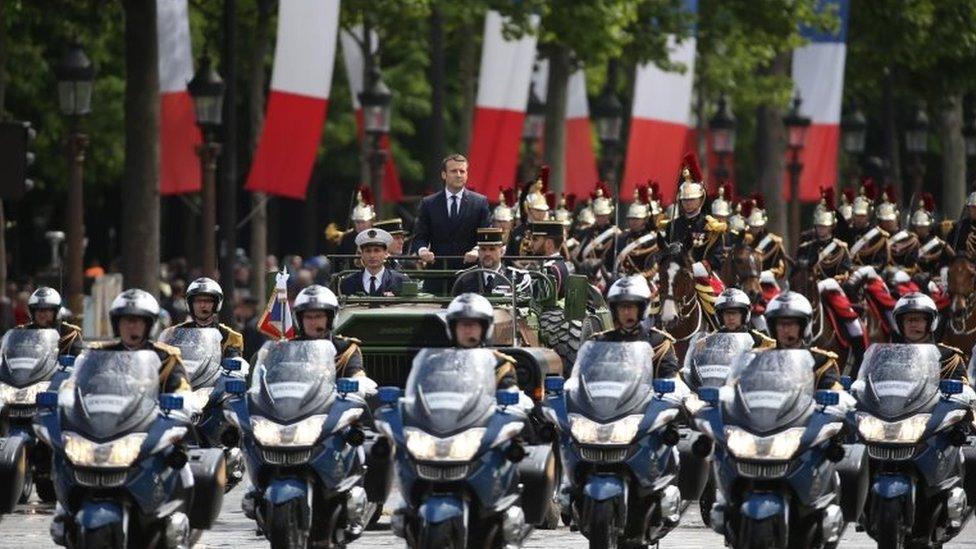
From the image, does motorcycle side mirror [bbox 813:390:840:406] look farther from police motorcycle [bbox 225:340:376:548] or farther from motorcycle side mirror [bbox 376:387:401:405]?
police motorcycle [bbox 225:340:376:548]

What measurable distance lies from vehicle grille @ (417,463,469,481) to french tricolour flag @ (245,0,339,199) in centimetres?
1853

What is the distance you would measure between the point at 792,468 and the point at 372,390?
252 cm

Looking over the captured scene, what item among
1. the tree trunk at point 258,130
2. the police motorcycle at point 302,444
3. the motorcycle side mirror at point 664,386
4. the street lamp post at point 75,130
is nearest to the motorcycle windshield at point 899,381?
the motorcycle side mirror at point 664,386

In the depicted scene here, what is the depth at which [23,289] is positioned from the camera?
131ft

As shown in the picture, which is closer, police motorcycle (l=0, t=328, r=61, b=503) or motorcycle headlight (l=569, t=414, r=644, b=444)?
motorcycle headlight (l=569, t=414, r=644, b=444)

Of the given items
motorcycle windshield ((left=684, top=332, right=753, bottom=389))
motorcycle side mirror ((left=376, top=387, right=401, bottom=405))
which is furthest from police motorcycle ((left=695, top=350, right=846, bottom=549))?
motorcycle windshield ((left=684, top=332, right=753, bottom=389))

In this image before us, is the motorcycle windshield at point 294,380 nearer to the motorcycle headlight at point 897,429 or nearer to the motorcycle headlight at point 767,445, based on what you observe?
the motorcycle headlight at point 767,445

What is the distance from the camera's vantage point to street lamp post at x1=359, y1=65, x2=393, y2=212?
1494 inches

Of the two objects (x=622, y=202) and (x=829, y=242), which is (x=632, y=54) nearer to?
(x=622, y=202)

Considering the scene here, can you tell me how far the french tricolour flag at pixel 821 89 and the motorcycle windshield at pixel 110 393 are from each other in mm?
32273

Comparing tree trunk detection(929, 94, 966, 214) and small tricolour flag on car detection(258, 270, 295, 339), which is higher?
small tricolour flag on car detection(258, 270, 295, 339)

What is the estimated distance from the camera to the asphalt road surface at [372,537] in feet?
60.4

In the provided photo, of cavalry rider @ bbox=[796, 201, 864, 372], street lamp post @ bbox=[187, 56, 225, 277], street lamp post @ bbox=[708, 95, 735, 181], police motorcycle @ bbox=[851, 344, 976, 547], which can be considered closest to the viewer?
police motorcycle @ bbox=[851, 344, 976, 547]

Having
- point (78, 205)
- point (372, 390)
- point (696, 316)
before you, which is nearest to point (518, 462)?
point (372, 390)
